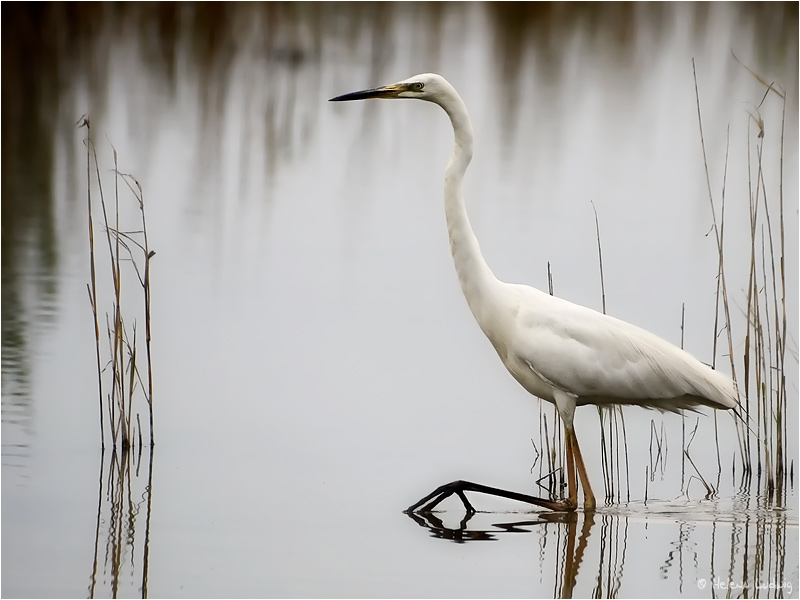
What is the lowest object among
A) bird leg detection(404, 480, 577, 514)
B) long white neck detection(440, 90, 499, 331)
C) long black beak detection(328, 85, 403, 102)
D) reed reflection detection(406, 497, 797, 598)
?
reed reflection detection(406, 497, 797, 598)

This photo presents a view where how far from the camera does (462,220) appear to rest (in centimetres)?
591

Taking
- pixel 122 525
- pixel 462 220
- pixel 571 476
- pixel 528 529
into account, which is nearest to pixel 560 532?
pixel 528 529

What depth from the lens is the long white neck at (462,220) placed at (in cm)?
590

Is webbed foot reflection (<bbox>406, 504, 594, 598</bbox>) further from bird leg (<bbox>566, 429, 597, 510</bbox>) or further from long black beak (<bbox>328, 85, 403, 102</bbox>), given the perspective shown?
long black beak (<bbox>328, 85, 403, 102</bbox>)

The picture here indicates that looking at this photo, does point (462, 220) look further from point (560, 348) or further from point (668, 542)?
point (668, 542)

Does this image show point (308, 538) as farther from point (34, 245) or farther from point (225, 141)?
point (225, 141)

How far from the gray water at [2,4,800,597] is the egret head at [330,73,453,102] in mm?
1519

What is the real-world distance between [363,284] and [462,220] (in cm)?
372

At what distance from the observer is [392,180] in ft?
40.7

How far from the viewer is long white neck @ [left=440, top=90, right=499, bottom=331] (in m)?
5.90

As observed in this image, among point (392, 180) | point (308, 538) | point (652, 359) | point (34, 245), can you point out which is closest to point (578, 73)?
point (392, 180)

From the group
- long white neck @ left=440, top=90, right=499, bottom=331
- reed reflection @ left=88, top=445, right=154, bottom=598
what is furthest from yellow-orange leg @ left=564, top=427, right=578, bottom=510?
reed reflection @ left=88, top=445, right=154, bottom=598

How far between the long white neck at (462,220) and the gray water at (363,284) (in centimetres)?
100

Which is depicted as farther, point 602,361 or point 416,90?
point 416,90
